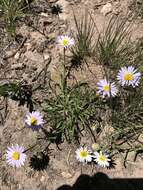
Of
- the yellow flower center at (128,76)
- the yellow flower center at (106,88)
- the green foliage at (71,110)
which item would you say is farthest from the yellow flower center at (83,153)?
the yellow flower center at (128,76)

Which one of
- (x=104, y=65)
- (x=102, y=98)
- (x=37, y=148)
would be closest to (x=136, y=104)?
(x=102, y=98)

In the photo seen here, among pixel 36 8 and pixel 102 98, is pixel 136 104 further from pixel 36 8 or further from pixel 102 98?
→ pixel 36 8

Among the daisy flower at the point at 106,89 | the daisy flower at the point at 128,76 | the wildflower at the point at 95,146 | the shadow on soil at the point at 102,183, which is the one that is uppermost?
the daisy flower at the point at 128,76

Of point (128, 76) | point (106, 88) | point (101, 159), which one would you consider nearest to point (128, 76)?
point (128, 76)

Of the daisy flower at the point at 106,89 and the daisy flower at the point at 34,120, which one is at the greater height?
the daisy flower at the point at 106,89

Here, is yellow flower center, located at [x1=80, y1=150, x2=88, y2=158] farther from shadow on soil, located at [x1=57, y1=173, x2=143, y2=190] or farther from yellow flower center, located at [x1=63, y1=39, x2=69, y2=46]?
yellow flower center, located at [x1=63, y1=39, x2=69, y2=46]

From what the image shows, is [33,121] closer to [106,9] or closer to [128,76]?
[128,76]

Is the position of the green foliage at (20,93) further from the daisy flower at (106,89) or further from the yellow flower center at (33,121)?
the daisy flower at (106,89)
